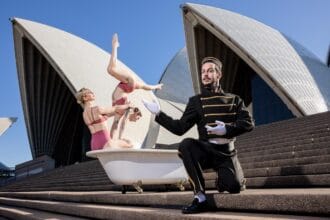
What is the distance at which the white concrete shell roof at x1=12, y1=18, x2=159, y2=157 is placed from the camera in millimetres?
21391

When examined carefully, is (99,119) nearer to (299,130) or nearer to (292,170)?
(292,170)

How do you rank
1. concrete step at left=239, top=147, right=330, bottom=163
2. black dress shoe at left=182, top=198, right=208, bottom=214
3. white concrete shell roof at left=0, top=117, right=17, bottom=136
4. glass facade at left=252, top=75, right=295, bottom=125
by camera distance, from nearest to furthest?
1. black dress shoe at left=182, top=198, right=208, bottom=214
2. concrete step at left=239, top=147, right=330, bottom=163
3. glass facade at left=252, top=75, right=295, bottom=125
4. white concrete shell roof at left=0, top=117, right=17, bottom=136

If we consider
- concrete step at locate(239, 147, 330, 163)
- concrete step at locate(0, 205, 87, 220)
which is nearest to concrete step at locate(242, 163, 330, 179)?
concrete step at locate(239, 147, 330, 163)

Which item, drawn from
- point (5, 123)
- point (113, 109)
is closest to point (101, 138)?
point (113, 109)

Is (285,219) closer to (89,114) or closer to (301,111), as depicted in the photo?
(89,114)

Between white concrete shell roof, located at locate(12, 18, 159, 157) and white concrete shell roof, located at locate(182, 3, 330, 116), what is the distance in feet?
15.4

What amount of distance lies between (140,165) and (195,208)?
163 centimetres

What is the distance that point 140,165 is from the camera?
424 cm

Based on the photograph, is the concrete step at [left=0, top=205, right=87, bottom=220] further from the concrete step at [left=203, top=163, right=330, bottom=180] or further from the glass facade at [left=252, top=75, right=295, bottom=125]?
the glass facade at [left=252, top=75, right=295, bottom=125]

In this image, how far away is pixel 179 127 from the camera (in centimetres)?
296

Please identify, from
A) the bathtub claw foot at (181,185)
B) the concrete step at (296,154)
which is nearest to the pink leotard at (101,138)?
the bathtub claw foot at (181,185)

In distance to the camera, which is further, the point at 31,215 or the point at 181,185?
the point at 31,215

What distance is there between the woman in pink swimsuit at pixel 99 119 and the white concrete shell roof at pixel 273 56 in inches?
544

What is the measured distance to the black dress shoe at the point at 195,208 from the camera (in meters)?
2.67
